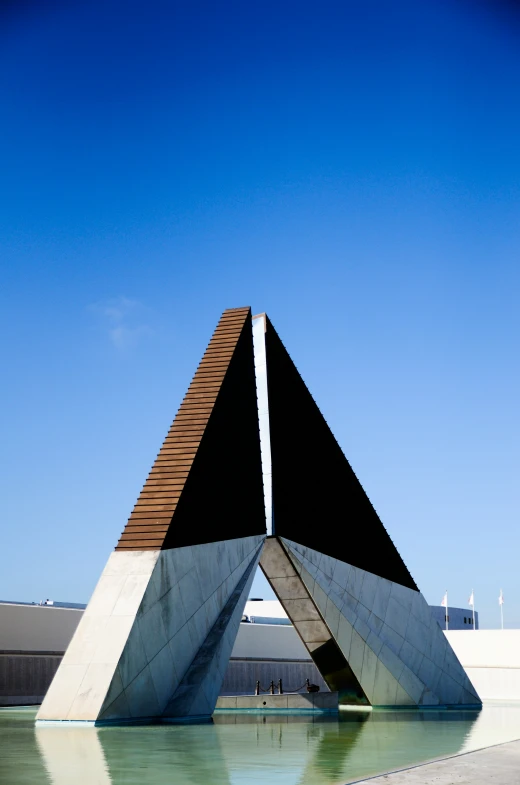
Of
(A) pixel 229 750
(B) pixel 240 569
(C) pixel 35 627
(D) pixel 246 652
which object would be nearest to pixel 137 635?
(A) pixel 229 750

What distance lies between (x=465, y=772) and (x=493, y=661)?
103ft

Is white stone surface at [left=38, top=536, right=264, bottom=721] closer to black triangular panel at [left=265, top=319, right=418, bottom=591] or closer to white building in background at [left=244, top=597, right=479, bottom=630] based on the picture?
black triangular panel at [left=265, top=319, right=418, bottom=591]

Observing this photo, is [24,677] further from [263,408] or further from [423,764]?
[423,764]

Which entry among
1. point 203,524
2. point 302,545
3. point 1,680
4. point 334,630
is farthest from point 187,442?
point 1,680

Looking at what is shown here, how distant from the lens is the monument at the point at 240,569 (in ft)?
43.1

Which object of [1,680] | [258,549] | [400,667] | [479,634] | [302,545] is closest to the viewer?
[258,549]

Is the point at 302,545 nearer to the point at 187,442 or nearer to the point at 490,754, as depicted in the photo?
the point at 187,442

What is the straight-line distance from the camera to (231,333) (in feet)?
59.9

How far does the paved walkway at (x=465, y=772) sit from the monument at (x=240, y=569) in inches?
217

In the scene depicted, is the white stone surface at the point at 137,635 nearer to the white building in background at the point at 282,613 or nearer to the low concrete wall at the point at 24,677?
the low concrete wall at the point at 24,677

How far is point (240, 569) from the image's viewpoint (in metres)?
16.5

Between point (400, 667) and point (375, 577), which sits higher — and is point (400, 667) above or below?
below

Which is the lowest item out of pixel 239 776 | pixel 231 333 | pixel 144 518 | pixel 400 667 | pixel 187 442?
pixel 239 776

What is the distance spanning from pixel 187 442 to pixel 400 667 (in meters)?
8.55
